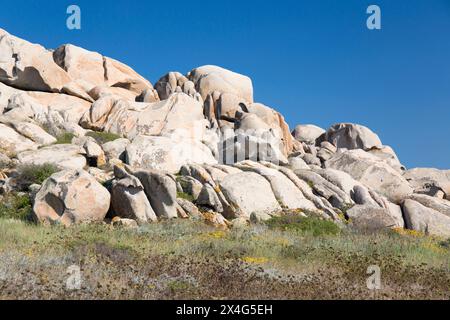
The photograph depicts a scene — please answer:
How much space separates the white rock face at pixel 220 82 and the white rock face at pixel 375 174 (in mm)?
19186

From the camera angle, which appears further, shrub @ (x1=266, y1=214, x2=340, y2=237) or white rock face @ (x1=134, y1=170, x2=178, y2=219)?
white rock face @ (x1=134, y1=170, x2=178, y2=219)

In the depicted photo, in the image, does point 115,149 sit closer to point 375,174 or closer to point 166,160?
point 166,160

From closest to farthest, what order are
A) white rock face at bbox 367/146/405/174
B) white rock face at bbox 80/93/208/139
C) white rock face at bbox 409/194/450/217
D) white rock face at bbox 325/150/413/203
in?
white rock face at bbox 409/194/450/217 < white rock face at bbox 325/150/413/203 < white rock face at bbox 80/93/208/139 < white rock face at bbox 367/146/405/174

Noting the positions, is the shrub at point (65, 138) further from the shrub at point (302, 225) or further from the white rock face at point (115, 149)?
the shrub at point (302, 225)

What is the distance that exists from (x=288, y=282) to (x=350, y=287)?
54.9 inches

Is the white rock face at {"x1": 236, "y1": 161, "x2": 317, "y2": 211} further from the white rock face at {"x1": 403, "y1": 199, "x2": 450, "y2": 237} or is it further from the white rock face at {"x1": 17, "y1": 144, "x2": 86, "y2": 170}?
the white rock face at {"x1": 17, "y1": 144, "x2": 86, "y2": 170}

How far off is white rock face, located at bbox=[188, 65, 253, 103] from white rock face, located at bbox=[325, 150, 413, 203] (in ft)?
62.9

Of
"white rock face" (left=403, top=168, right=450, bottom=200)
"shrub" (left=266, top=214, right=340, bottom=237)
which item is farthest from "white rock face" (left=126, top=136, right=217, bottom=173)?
"white rock face" (left=403, top=168, right=450, bottom=200)

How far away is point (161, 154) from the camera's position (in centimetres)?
3269

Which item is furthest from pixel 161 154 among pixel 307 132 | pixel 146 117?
pixel 307 132

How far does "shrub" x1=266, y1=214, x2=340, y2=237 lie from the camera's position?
2270 cm

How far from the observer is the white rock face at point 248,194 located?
2688 cm

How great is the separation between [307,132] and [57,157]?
151 feet
